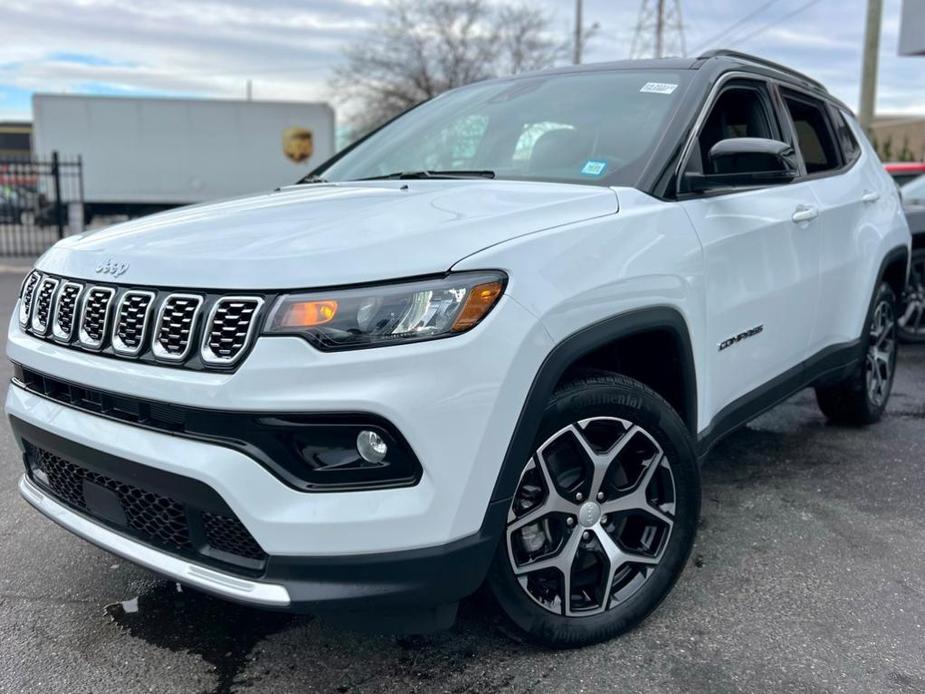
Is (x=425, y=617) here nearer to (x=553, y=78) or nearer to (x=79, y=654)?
(x=79, y=654)

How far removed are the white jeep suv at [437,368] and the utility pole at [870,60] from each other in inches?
514

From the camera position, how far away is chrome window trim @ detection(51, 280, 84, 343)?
7.64ft

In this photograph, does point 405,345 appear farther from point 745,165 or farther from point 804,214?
point 804,214

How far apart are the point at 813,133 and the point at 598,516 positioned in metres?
2.67

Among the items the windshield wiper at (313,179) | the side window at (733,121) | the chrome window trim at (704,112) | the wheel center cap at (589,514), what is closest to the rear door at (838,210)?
the side window at (733,121)

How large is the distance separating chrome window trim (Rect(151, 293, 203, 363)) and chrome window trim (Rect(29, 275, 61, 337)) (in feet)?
1.84

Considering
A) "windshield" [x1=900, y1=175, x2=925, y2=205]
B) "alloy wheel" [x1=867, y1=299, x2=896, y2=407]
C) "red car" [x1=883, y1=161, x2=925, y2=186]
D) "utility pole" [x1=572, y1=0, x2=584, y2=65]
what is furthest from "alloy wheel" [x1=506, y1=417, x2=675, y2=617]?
"utility pole" [x1=572, y1=0, x2=584, y2=65]

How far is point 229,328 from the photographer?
1.99m

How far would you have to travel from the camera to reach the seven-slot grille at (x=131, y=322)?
6.95 ft

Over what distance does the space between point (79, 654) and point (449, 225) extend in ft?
5.40

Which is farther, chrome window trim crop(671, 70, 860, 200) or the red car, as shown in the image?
the red car

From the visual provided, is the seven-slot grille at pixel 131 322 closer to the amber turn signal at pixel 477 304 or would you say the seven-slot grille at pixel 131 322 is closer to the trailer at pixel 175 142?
the amber turn signal at pixel 477 304

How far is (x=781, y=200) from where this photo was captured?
3.36m

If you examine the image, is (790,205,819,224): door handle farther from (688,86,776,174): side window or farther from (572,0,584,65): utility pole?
(572,0,584,65): utility pole
